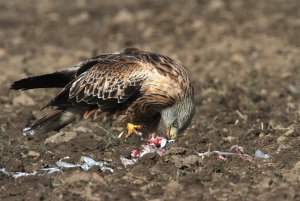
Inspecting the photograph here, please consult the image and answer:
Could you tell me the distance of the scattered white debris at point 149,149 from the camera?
8.81m

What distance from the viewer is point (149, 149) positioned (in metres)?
9.09

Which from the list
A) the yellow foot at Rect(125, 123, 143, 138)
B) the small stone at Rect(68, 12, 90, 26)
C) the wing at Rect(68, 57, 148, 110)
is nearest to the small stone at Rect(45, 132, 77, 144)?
the wing at Rect(68, 57, 148, 110)

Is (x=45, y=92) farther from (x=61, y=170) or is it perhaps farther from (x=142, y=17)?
(x=142, y=17)

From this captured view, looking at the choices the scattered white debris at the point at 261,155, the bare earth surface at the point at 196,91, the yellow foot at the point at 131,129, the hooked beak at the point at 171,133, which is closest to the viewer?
the bare earth surface at the point at 196,91

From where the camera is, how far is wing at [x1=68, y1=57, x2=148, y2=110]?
9.40 m

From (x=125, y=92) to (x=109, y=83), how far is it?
305mm

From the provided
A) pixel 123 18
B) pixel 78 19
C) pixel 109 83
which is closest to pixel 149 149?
pixel 109 83

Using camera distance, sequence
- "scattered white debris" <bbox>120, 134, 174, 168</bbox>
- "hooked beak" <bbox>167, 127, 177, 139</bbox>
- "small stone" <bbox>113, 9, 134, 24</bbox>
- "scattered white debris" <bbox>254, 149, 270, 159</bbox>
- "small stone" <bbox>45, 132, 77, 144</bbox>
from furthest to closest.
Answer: "small stone" <bbox>113, 9, 134, 24</bbox> → "small stone" <bbox>45, 132, 77, 144</bbox> → "hooked beak" <bbox>167, 127, 177, 139</bbox> → "scattered white debris" <bbox>254, 149, 270, 159</bbox> → "scattered white debris" <bbox>120, 134, 174, 168</bbox>

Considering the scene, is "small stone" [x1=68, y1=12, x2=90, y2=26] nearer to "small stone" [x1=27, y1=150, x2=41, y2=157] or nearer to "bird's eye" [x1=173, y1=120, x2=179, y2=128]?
"small stone" [x1=27, y1=150, x2=41, y2=157]

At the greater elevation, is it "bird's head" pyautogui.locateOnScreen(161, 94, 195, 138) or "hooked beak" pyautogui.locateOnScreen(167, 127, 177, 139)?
"bird's head" pyautogui.locateOnScreen(161, 94, 195, 138)

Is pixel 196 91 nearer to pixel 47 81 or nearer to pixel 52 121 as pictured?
pixel 52 121

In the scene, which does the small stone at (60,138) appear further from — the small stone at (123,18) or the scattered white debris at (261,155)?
the small stone at (123,18)

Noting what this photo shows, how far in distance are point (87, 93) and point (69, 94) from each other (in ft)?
0.77

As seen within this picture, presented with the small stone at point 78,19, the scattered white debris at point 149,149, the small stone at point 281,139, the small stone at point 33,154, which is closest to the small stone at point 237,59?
the small stone at point 78,19
